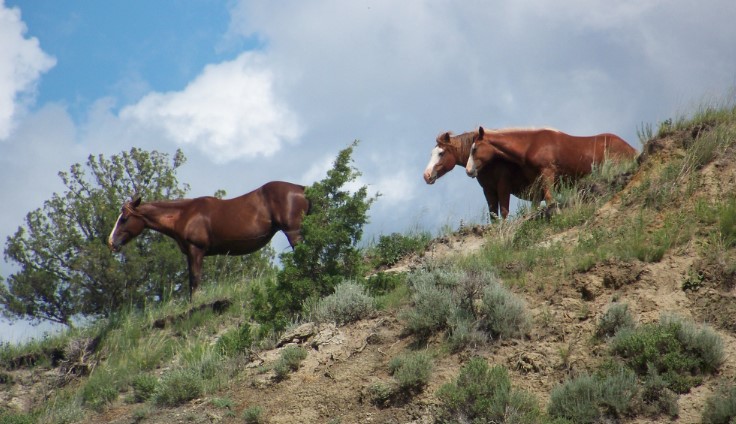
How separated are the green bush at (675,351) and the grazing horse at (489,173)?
597 centimetres

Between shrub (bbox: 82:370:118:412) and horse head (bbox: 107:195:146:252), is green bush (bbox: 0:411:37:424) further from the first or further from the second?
horse head (bbox: 107:195:146:252)

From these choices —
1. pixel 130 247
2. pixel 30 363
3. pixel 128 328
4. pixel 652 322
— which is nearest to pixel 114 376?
pixel 128 328

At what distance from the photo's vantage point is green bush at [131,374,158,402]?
1405cm

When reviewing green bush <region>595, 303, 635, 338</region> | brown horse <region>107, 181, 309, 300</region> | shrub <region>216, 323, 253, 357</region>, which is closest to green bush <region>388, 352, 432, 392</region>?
green bush <region>595, 303, 635, 338</region>

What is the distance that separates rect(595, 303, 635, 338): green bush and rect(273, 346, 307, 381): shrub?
3.81 meters

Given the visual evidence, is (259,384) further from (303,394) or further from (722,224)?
(722,224)

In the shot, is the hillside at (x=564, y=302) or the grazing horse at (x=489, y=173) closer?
the hillside at (x=564, y=302)

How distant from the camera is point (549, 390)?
10.6 meters

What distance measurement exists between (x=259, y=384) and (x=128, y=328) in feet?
21.1

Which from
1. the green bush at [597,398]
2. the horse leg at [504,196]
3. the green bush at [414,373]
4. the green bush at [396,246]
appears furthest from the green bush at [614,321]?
the horse leg at [504,196]

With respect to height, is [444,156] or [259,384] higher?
[444,156]

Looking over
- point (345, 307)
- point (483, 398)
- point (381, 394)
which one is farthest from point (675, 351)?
point (345, 307)

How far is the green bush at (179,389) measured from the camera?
42.4ft

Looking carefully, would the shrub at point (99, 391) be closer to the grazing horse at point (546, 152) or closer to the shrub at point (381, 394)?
the shrub at point (381, 394)
